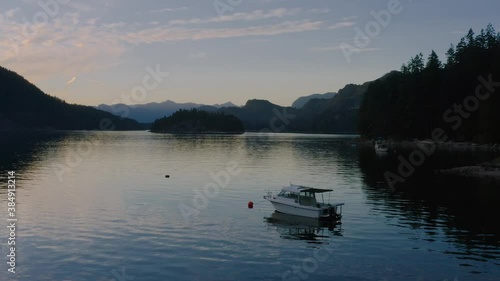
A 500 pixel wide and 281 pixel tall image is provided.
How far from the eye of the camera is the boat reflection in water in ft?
136

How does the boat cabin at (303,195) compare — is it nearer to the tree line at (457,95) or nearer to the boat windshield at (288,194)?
the boat windshield at (288,194)

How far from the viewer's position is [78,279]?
96.6 feet

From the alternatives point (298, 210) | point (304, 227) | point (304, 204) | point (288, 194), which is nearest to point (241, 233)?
point (304, 227)

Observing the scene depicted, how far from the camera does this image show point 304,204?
A: 164 feet

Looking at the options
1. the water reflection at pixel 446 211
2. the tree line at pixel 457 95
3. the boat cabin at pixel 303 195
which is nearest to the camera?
the water reflection at pixel 446 211

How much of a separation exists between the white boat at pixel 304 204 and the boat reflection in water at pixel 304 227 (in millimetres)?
524

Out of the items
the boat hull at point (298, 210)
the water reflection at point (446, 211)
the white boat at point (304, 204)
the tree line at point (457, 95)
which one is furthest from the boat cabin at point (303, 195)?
the tree line at point (457, 95)

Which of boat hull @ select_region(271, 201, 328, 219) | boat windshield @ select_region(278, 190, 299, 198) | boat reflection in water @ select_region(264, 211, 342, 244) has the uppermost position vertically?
boat windshield @ select_region(278, 190, 299, 198)

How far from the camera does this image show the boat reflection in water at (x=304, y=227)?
Answer: 41594 millimetres

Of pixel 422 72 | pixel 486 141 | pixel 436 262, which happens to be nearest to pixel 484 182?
pixel 436 262

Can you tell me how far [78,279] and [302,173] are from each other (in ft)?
220

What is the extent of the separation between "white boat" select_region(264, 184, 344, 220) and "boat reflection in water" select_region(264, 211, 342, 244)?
20.6 inches

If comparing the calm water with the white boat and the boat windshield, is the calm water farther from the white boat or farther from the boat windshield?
the boat windshield

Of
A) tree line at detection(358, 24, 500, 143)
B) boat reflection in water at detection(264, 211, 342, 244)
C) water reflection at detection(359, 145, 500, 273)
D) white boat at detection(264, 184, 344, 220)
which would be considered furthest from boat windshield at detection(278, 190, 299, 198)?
tree line at detection(358, 24, 500, 143)
